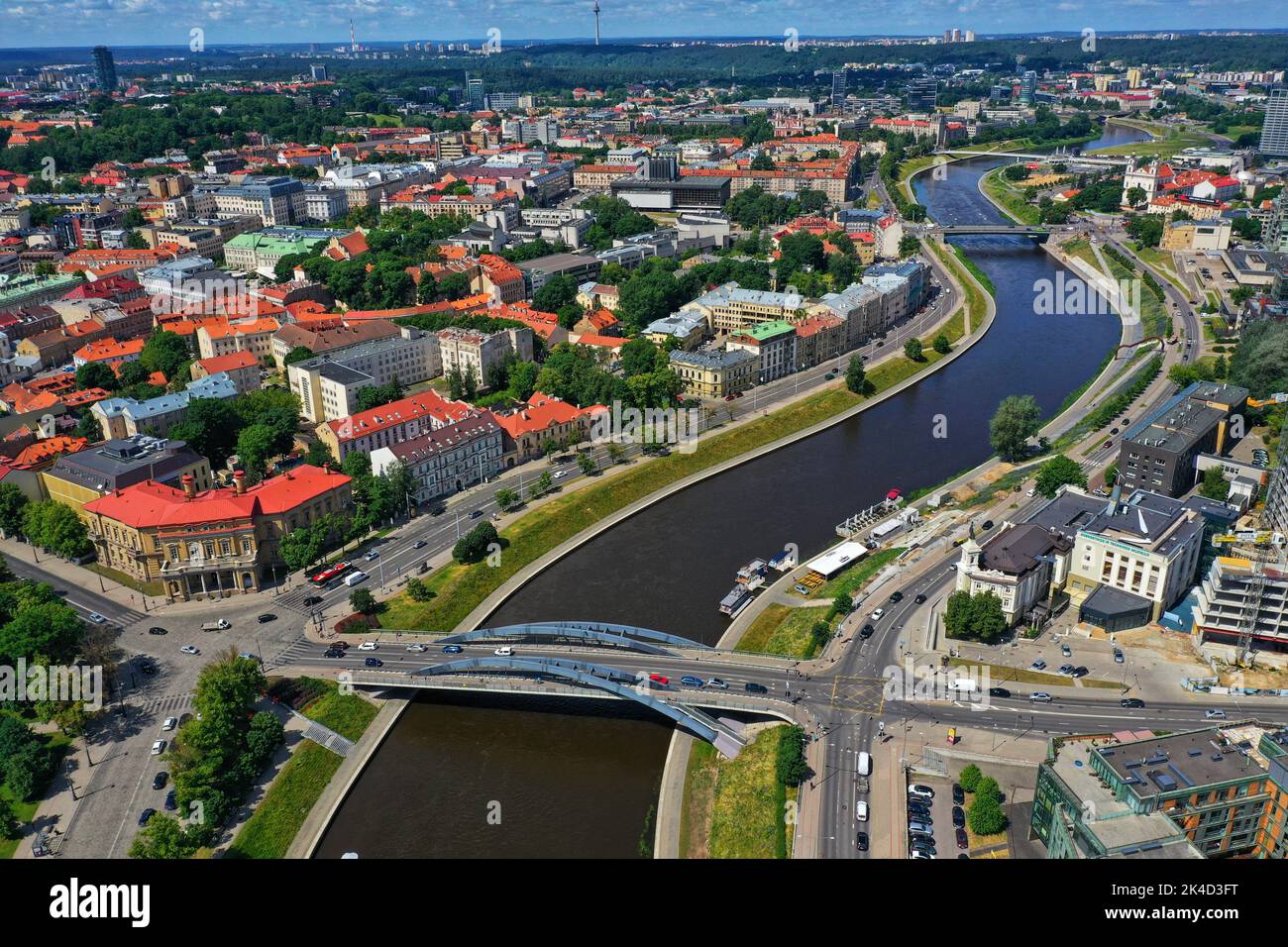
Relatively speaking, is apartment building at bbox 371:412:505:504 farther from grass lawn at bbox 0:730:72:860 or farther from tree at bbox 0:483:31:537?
grass lawn at bbox 0:730:72:860

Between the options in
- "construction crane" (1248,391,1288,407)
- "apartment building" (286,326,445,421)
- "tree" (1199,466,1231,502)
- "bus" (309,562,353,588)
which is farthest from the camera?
"apartment building" (286,326,445,421)

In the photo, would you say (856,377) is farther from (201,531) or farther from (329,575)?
(201,531)

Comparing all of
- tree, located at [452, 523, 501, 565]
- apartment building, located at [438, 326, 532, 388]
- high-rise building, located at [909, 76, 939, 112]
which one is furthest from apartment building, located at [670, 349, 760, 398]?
high-rise building, located at [909, 76, 939, 112]

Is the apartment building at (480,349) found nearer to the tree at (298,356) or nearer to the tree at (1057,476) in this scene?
the tree at (298,356)

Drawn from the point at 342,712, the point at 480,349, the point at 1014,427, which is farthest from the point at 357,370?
the point at 1014,427
